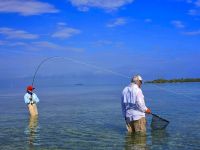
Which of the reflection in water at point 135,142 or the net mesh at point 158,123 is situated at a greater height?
the net mesh at point 158,123

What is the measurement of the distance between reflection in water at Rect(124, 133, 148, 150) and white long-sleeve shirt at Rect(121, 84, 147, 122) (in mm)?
751

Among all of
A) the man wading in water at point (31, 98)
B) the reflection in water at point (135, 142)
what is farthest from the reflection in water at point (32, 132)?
the reflection in water at point (135, 142)

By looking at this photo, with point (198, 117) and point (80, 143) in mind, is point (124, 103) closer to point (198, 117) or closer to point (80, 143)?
point (80, 143)

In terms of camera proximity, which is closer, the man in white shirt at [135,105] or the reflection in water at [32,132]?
the man in white shirt at [135,105]

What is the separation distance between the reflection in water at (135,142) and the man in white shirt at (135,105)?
0.88 ft

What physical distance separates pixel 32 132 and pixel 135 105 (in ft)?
17.5

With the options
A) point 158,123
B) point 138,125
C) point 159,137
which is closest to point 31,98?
point 158,123

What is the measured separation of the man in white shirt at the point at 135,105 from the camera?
49.9 feet

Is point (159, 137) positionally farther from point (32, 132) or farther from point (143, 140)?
point (32, 132)

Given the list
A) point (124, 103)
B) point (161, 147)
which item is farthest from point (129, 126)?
point (161, 147)

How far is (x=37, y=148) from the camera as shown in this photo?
14273 mm

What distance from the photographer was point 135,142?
1520 cm

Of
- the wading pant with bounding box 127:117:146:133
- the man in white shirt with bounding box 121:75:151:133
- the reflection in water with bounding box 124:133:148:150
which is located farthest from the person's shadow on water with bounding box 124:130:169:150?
the man in white shirt with bounding box 121:75:151:133

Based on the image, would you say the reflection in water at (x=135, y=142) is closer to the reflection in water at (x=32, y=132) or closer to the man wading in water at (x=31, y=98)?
the reflection in water at (x=32, y=132)
